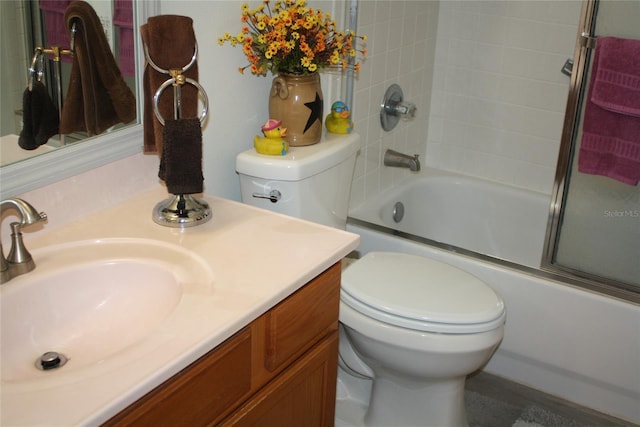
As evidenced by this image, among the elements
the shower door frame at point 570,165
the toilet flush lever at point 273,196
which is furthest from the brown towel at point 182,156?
the shower door frame at point 570,165

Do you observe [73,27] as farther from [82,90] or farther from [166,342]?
[166,342]

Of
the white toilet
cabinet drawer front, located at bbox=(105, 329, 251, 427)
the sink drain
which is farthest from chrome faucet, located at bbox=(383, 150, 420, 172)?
the sink drain

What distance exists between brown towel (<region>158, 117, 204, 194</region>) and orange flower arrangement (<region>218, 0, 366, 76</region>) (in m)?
0.39

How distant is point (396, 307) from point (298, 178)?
0.42 m

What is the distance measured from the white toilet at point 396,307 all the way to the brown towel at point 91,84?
403 millimetres

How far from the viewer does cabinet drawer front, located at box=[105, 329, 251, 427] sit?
1089 mm

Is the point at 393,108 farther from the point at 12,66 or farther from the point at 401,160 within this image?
the point at 12,66

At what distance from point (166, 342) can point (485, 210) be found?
2000 mm

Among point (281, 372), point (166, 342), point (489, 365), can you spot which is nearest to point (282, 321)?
point (281, 372)

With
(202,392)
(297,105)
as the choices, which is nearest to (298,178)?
(297,105)

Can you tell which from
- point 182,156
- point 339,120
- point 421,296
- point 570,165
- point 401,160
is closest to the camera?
point 182,156

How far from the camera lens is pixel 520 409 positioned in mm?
2305

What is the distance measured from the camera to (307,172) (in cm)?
187

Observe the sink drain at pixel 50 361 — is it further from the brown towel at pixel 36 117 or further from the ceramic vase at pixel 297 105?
the ceramic vase at pixel 297 105
